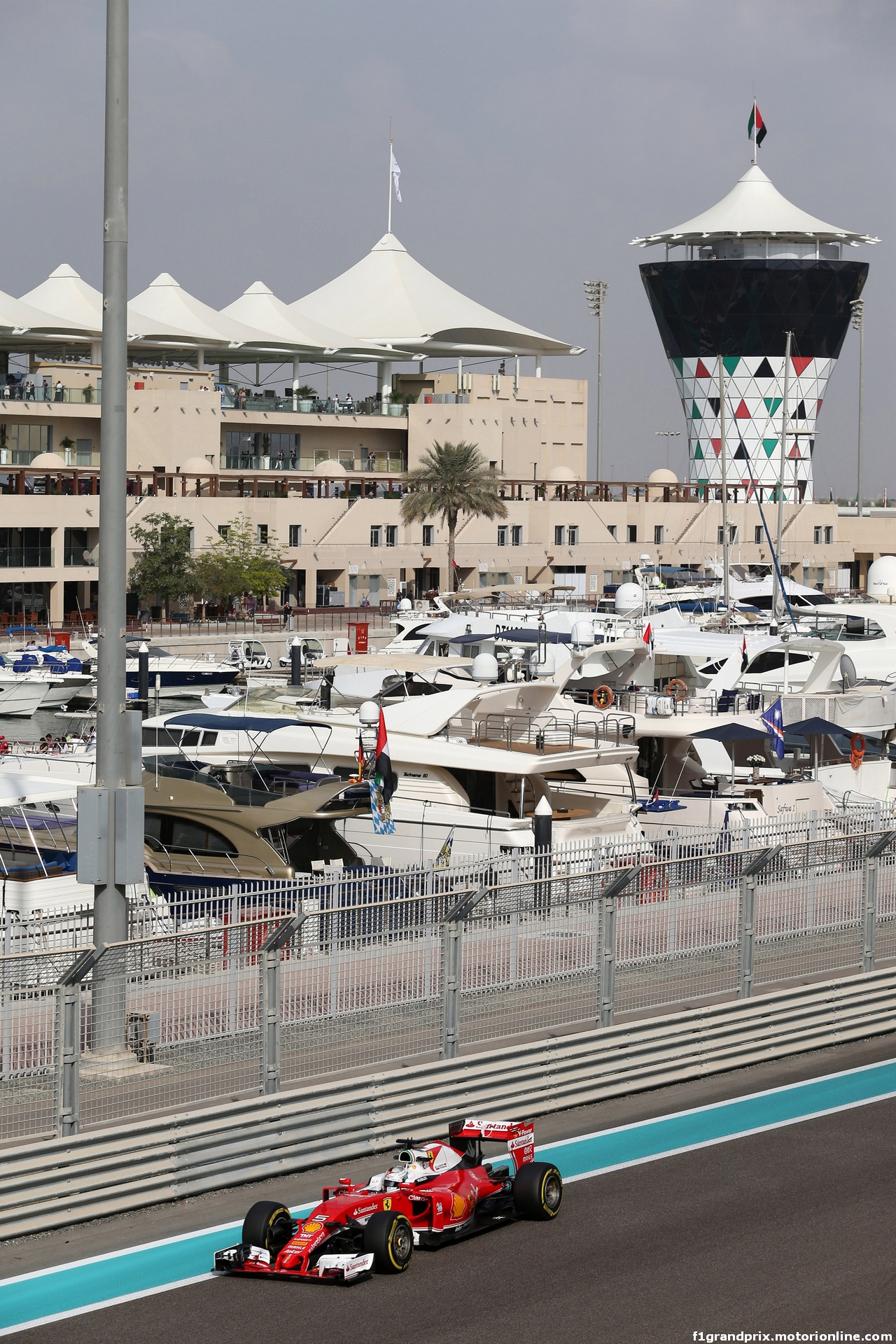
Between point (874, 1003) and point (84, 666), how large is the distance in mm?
27610

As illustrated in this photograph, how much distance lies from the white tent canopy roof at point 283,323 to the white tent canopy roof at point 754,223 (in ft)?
148

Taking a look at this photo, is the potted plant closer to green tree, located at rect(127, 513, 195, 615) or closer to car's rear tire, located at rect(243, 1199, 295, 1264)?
car's rear tire, located at rect(243, 1199, 295, 1264)

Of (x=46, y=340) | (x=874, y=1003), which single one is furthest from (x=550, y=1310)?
(x=46, y=340)

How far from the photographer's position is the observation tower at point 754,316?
142250 millimetres

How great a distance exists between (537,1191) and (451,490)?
73264mm

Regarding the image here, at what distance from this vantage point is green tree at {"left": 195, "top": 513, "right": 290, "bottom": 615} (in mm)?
71562

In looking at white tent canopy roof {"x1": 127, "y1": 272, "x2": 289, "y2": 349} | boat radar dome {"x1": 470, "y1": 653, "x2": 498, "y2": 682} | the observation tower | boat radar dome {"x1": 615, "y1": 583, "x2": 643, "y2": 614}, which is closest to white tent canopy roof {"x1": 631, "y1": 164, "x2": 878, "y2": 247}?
the observation tower

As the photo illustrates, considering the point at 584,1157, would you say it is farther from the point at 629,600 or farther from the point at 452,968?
the point at 629,600

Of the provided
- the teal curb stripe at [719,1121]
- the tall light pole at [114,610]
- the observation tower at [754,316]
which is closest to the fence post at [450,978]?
the teal curb stripe at [719,1121]

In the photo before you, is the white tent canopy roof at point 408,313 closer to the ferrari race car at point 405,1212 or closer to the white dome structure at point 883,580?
the white dome structure at point 883,580

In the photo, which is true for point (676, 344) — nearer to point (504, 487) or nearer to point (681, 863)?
point (504, 487)

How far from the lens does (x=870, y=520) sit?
4555 inches

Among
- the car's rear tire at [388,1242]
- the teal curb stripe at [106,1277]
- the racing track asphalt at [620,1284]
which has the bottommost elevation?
the teal curb stripe at [106,1277]

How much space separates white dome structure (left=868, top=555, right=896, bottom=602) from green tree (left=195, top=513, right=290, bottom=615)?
80.5 feet
